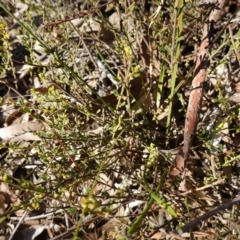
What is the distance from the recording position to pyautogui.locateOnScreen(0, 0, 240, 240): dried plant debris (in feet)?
5.57

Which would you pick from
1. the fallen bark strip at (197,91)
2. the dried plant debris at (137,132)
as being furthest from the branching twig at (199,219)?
the fallen bark strip at (197,91)

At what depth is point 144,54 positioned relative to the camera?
2.19m

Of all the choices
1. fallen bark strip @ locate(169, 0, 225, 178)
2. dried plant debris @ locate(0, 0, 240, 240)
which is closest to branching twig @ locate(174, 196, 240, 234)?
dried plant debris @ locate(0, 0, 240, 240)

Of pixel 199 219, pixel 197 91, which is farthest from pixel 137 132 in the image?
pixel 199 219

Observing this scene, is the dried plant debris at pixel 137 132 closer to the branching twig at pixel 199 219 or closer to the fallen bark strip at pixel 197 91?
the fallen bark strip at pixel 197 91

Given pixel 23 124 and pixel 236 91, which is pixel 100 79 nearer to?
pixel 23 124

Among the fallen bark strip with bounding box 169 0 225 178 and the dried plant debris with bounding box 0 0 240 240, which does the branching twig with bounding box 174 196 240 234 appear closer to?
the dried plant debris with bounding box 0 0 240 240

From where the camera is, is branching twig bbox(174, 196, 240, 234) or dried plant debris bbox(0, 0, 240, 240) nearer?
branching twig bbox(174, 196, 240, 234)

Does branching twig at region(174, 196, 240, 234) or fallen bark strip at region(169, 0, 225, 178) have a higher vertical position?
fallen bark strip at region(169, 0, 225, 178)

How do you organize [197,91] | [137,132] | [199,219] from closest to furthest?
1. [199,219]
2. [197,91]
3. [137,132]

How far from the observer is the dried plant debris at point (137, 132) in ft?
5.57

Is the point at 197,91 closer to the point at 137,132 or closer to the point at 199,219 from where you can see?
the point at 137,132

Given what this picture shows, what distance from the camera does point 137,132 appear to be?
6.38 feet

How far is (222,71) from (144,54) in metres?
0.42
